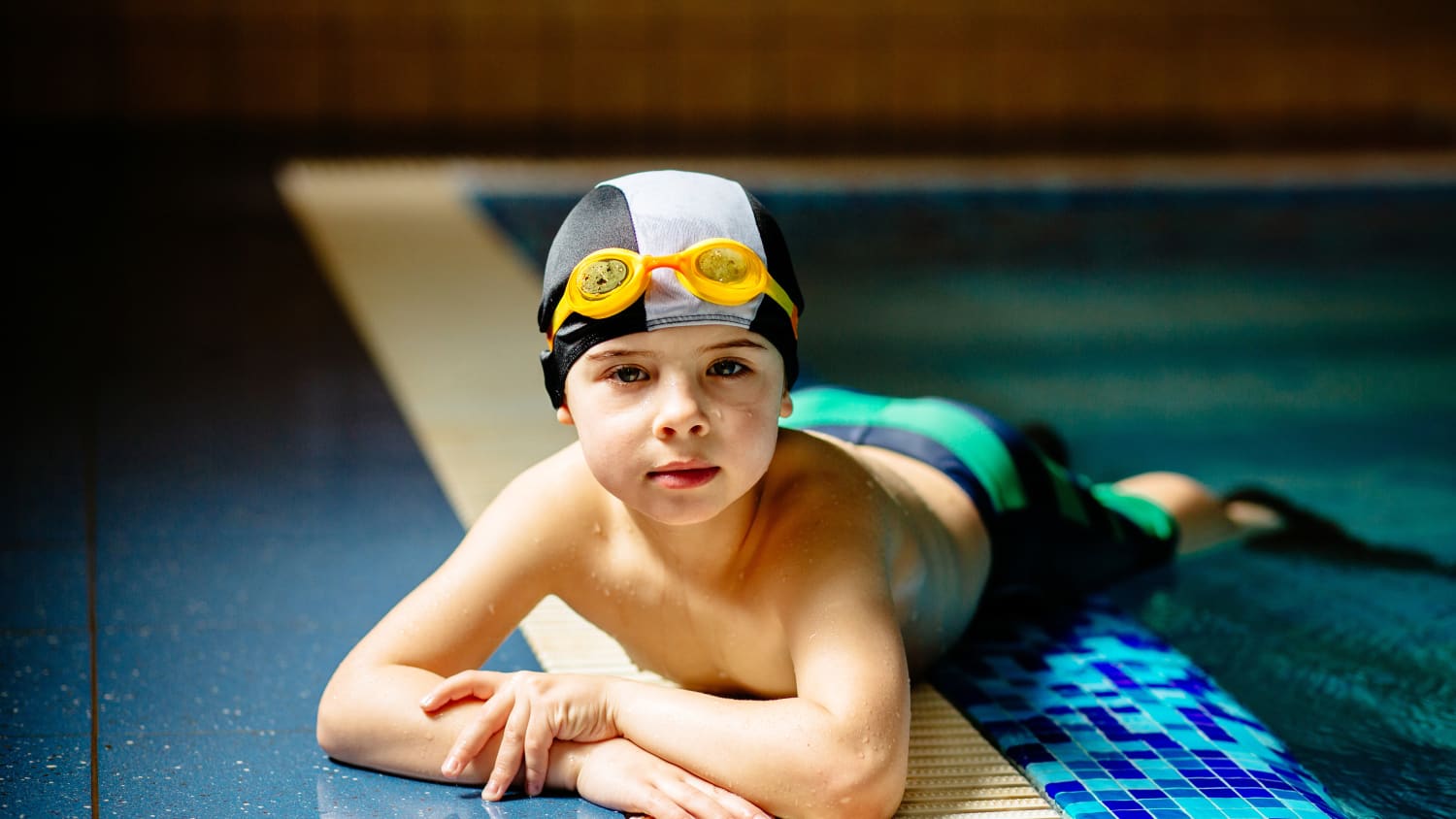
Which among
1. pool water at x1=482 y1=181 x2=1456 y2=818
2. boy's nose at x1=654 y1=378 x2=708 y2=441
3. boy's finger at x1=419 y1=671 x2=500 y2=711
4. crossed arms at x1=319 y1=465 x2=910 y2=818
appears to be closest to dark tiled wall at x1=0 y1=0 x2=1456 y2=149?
pool water at x1=482 y1=181 x2=1456 y2=818

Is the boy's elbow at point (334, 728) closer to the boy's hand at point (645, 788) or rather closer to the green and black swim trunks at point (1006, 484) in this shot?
the boy's hand at point (645, 788)

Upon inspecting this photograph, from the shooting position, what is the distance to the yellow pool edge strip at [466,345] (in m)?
2.58

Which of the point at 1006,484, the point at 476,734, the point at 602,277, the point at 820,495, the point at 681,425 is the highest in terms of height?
the point at 602,277

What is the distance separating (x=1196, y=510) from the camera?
150 inches

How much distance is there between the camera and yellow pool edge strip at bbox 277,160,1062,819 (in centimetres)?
258

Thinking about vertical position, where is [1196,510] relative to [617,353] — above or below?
below

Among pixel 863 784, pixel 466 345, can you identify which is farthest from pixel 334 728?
pixel 466 345

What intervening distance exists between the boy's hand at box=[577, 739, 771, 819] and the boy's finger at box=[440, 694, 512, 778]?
0.43ft

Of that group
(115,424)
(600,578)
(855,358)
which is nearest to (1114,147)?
(855,358)

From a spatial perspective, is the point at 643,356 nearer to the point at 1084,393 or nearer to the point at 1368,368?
the point at 1084,393

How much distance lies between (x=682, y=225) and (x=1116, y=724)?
113 cm

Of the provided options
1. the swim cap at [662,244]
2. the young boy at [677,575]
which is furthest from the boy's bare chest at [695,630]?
the swim cap at [662,244]

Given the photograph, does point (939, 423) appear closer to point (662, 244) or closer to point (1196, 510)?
point (1196, 510)

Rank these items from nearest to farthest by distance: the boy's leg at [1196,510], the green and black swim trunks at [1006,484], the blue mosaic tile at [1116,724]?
the blue mosaic tile at [1116,724] < the green and black swim trunks at [1006,484] < the boy's leg at [1196,510]
